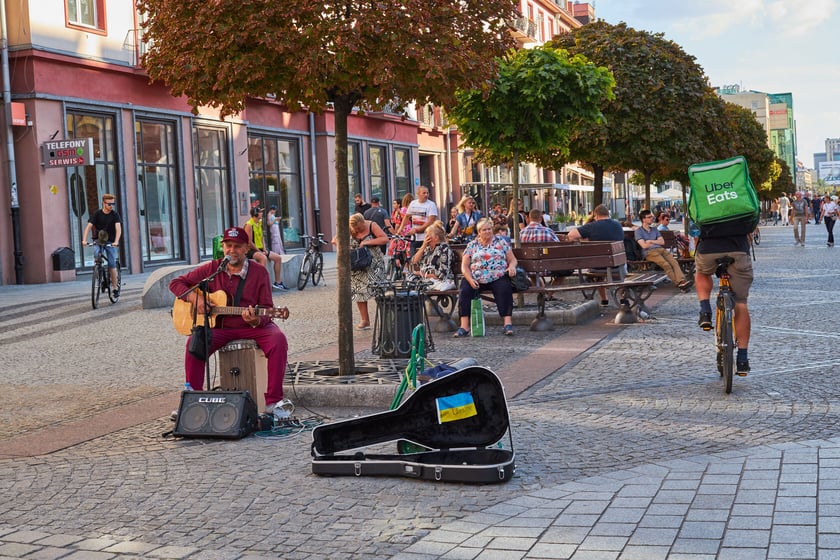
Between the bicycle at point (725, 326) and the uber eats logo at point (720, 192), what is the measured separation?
17.3 inches

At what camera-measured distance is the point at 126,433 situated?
23.9 ft

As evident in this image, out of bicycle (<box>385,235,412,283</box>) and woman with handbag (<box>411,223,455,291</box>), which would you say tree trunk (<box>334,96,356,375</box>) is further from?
bicycle (<box>385,235,412,283</box>)

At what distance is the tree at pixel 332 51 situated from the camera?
25.7 ft

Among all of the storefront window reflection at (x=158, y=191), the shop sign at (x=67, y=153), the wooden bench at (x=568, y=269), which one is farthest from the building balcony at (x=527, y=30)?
the wooden bench at (x=568, y=269)

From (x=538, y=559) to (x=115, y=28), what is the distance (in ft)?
77.8

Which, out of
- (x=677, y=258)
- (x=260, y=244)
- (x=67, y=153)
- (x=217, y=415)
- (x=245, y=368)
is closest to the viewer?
(x=217, y=415)

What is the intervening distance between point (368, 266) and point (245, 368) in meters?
5.35

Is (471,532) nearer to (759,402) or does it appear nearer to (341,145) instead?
(759,402)

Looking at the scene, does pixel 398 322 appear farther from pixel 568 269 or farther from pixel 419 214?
pixel 419 214

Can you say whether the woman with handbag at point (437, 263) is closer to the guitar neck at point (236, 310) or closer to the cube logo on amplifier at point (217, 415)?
the guitar neck at point (236, 310)

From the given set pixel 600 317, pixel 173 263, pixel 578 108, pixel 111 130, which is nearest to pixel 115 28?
pixel 111 130

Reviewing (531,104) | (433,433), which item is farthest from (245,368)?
(531,104)

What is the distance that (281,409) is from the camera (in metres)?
7.24

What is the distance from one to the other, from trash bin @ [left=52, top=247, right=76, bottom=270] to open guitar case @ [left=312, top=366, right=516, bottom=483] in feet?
60.7
